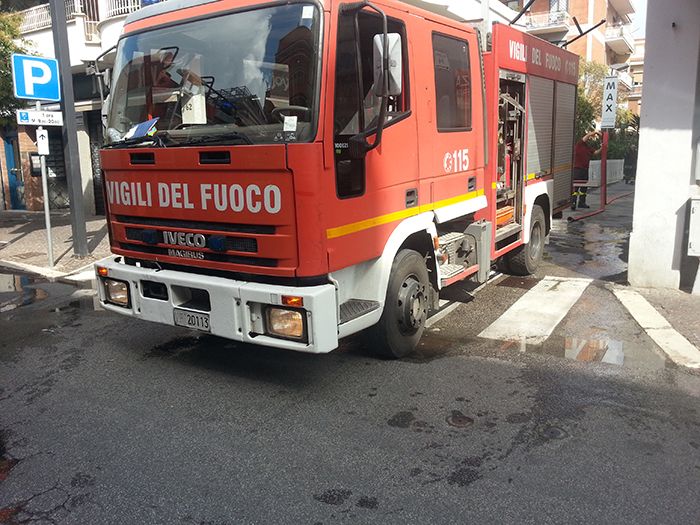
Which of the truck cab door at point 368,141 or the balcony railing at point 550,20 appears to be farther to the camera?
the balcony railing at point 550,20

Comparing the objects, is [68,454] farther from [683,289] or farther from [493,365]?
[683,289]

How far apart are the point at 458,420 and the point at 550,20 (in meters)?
37.3

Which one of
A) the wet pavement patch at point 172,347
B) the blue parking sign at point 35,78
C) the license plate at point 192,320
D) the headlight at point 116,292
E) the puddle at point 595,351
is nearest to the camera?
the license plate at point 192,320

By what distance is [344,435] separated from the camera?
3869 mm

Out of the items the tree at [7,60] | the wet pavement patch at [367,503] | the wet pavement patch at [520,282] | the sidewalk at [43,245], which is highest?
the tree at [7,60]

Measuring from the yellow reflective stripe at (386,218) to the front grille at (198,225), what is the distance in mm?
435

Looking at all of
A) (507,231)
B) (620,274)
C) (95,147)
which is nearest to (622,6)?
(95,147)

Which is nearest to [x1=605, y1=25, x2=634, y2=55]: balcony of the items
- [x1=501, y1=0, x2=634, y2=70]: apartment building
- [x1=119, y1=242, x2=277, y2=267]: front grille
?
[x1=501, y1=0, x2=634, y2=70]: apartment building

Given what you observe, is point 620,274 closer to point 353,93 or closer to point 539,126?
point 539,126

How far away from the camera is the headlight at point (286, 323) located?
3.94 metres

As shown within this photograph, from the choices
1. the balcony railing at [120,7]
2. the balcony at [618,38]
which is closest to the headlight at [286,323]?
the balcony railing at [120,7]

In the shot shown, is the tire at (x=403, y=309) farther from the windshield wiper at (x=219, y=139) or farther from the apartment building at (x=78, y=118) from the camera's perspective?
the apartment building at (x=78, y=118)

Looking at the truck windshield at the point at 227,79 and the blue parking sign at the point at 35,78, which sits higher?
the blue parking sign at the point at 35,78

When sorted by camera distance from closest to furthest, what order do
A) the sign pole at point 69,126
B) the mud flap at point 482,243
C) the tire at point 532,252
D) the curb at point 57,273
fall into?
the mud flap at point 482,243 < the tire at point 532,252 < the curb at point 57,273 < the sign pole at point 69,126
